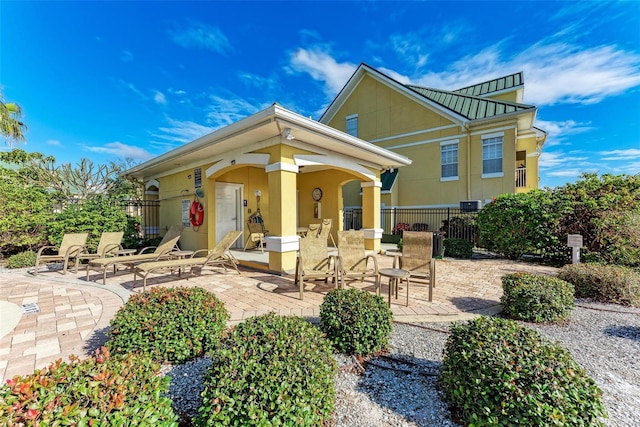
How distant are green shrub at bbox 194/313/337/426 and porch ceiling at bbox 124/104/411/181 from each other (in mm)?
4258

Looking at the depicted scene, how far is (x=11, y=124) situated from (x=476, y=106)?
2080 centimetres

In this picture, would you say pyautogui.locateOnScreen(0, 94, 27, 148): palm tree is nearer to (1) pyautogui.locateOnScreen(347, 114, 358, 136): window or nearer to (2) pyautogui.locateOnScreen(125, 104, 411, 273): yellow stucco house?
(2) pyautogui.locateOnScreen(125, 104, 411, 273): yellow stucco house

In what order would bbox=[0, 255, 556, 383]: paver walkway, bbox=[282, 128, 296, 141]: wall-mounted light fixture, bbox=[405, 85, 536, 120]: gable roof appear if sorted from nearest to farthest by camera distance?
bbox=[0, 255, 556, 383]: paver walkway < bbox=[282, 128, 296, 141]: wall-mounted light fixture < bbox=[405, 85, 536, 120]: gable roof

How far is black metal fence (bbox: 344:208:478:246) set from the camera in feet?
38.2

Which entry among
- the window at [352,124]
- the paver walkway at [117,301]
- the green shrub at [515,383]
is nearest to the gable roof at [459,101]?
the window at [352,124]

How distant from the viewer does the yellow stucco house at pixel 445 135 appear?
12336 mm

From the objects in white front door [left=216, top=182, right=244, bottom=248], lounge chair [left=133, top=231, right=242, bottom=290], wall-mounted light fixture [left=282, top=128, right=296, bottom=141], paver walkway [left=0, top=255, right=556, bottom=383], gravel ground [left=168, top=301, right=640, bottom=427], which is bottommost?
gravel ground [left=168, top=301, right=640, bottom=427]

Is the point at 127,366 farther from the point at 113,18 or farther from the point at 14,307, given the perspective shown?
the point at 113,18

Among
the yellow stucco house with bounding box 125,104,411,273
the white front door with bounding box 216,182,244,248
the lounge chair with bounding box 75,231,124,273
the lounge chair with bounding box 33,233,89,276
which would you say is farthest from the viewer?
the white front door with bounding box 216,182,244,248

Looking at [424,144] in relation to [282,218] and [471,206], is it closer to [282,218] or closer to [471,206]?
[471,206]

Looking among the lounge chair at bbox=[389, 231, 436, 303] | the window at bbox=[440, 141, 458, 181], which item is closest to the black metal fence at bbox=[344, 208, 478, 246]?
the window at bbox=[440, 141, 458, 181]

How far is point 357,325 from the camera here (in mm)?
2744

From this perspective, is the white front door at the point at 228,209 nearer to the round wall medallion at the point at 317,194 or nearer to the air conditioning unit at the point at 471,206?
the round wall medallion at the point at 317,194

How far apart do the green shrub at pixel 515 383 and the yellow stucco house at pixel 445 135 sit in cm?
1013
